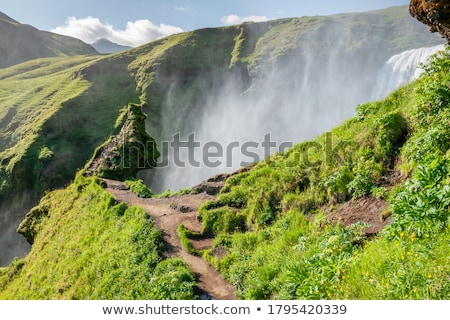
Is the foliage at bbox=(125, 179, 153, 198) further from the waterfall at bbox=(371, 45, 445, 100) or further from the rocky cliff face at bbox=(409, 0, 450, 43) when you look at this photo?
the waterfall at bbox=(371, 45, 445, 100)

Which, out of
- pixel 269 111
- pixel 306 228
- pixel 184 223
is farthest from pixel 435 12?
pixel 269 111

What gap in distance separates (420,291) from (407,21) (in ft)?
617

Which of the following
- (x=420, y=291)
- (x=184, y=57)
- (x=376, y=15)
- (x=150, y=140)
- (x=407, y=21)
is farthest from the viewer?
(x=376, y=15)

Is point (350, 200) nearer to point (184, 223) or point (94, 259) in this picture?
point (184, 223)

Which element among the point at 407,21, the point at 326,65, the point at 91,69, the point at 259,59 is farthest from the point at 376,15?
the point at 91,69

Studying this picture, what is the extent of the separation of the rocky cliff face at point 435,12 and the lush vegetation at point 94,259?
10524 millimetres

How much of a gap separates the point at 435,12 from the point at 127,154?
27147 millimetres

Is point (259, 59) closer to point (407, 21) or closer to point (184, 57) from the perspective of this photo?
point (184, 57)

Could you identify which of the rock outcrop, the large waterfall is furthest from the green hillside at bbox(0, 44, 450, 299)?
the large waterfall

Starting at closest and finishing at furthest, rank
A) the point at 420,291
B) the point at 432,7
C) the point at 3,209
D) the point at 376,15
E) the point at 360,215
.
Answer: the point at 420,291
the point at 432,7
the point at 360,215
the point at 3,209
the point at 376,15

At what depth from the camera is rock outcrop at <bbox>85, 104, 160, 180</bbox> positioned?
3034 cm

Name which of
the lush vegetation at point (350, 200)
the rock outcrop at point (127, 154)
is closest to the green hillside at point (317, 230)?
the lush vegetation at point (350, 200)

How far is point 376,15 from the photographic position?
561 ft

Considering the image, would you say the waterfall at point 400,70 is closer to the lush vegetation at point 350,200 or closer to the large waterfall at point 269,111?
the large waterfall at point 269,111
